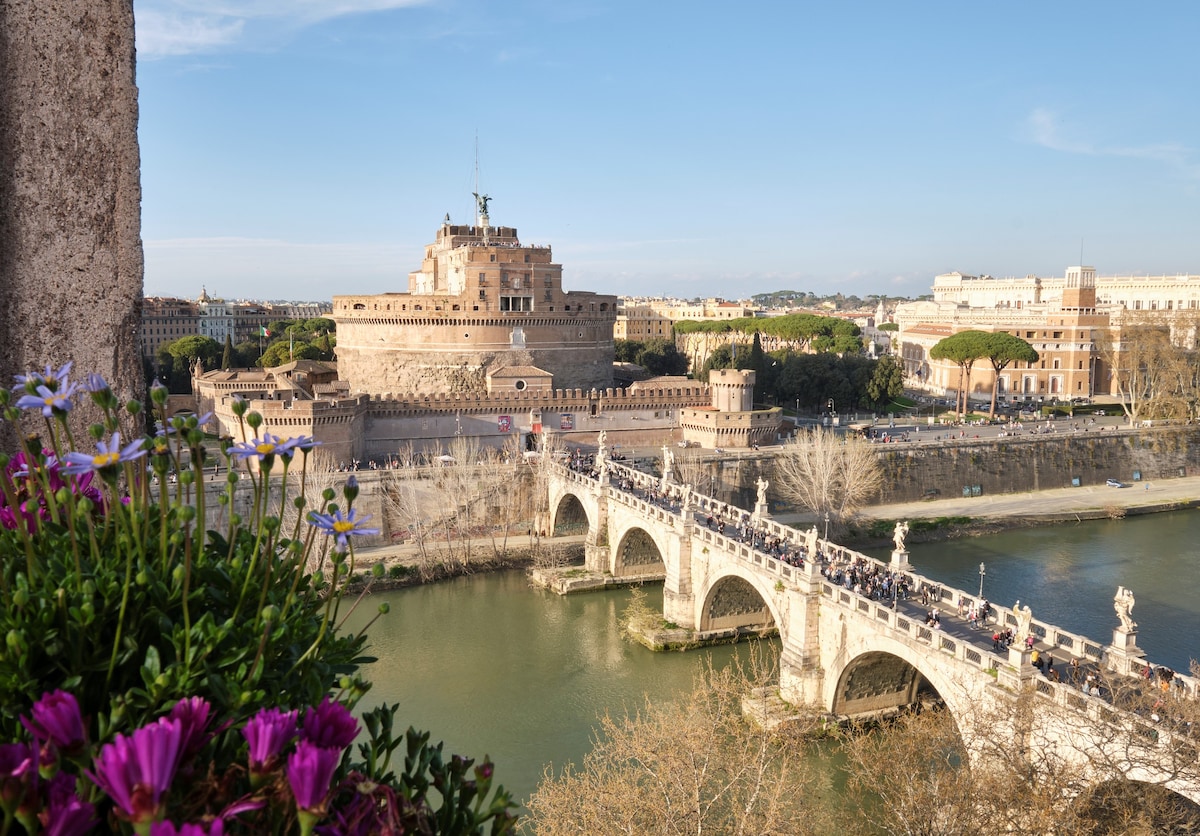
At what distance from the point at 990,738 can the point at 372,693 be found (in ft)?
37.8

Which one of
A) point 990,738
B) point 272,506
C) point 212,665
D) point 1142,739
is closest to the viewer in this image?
point 212,665

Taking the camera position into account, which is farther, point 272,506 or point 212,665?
point 272,506

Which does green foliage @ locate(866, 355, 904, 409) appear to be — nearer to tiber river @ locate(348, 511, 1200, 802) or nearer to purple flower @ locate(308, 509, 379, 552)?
tiber river @ locate(348, 511, 1200, 802)

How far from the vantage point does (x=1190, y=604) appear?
22938 millimetres

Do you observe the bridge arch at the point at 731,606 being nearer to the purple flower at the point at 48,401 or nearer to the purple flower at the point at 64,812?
the purple flower at the point at 48,401

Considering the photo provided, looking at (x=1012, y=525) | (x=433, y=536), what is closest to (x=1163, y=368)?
(x=1012, y=525)

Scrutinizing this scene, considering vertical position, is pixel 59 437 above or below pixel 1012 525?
above

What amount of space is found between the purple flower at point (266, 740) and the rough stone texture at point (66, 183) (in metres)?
2.10

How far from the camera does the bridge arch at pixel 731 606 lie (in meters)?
20.6

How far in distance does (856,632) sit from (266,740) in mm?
14276

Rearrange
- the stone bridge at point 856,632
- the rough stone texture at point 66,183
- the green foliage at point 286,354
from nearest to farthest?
1. the rough stone texture at point 66,183
2. the stone bridge at point 856,632
3. the green foliage at point 286,354

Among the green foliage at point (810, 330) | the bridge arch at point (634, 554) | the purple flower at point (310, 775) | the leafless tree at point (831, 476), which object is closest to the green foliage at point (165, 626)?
the purple flower at point (310, 775)

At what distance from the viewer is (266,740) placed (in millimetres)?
2260

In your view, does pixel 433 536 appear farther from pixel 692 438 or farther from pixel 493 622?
pixel 692 438
